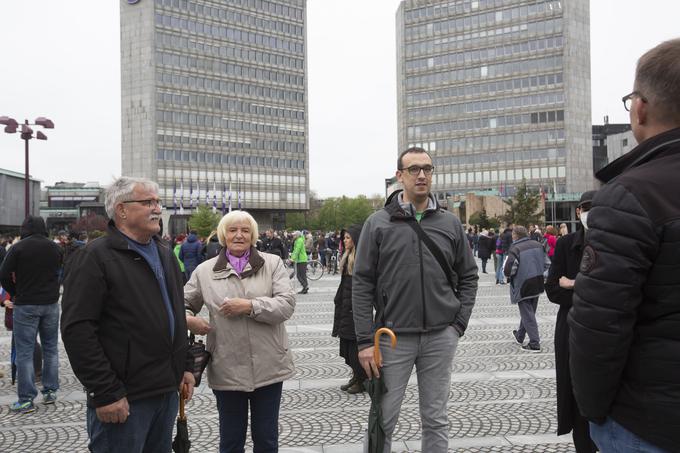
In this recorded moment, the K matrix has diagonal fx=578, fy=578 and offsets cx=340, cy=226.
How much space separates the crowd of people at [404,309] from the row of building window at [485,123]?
319 ft

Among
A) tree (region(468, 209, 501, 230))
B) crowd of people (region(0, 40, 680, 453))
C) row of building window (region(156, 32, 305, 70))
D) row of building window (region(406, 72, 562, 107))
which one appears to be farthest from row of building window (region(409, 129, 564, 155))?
crowd of people (region(0, 40, 680, 453))

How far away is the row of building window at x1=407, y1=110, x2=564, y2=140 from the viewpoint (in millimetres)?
94438

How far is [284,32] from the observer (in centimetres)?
10256

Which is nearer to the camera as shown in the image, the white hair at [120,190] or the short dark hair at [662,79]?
the short dark hair at [662,79]

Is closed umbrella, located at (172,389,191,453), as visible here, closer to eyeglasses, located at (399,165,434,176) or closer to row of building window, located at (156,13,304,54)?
eyeglasses, located at (399,165,434,176)

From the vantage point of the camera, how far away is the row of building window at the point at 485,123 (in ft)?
310

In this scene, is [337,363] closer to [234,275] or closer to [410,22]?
[234,275]

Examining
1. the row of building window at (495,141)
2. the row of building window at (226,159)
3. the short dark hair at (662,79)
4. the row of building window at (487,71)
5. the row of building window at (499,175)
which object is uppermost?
the row of building window at (487,71)

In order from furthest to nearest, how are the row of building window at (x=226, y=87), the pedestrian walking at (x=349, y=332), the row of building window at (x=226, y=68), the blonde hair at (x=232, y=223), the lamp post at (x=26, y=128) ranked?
the row of building window at (x=226, y=68), the row of building window at (x=226, y=87), the lamp post at (x=26, y=128), the pedestrian walking at (x=349, y=332), the blonde hair at (x=232, y=223)

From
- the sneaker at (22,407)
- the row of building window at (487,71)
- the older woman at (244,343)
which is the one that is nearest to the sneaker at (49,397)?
the sneaker at (22,407)

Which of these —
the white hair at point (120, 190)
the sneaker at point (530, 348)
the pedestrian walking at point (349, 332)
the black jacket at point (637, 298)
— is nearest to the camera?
the black jacket at point (637, 298)

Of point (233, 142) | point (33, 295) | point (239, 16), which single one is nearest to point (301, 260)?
point (33, 295)

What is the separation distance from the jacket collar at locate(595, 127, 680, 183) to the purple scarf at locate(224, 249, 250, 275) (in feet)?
7.83

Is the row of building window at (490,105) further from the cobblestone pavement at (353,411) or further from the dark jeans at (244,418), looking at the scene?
the dark jeans at (244,418)
